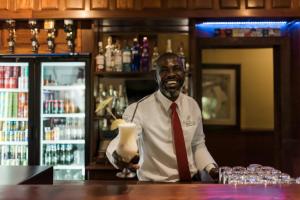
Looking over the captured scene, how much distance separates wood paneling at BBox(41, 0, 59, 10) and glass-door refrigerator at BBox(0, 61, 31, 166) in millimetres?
675

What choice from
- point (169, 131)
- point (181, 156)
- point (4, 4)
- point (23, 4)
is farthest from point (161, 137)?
point (4, 4)

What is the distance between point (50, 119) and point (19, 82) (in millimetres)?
542

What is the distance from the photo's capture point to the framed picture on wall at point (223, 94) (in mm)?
5477

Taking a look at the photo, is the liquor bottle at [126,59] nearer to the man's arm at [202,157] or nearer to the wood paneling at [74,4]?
the wood paneling at [74,4]

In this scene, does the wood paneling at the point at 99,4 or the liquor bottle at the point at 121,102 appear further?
the liquor bottle at the point at 121,102

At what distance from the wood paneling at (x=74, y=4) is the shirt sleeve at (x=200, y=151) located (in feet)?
6.45

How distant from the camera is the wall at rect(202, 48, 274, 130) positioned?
5.49 m

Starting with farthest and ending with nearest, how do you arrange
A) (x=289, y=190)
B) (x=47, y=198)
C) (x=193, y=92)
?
1. (x=193, y=92)
2. (x=289, y=190)
3. (x=47, y=198)

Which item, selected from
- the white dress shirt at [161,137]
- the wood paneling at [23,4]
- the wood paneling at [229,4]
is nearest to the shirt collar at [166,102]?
the white dress shirt at [161,137]

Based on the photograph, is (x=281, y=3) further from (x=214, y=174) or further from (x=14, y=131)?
(x=14, y=131)

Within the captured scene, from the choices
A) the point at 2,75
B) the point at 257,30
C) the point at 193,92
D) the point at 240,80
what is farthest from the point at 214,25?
the point at 2,75

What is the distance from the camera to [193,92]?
144 inches

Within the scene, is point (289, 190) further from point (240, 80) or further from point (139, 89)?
point (240, 80)

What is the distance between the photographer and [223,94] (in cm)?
552
